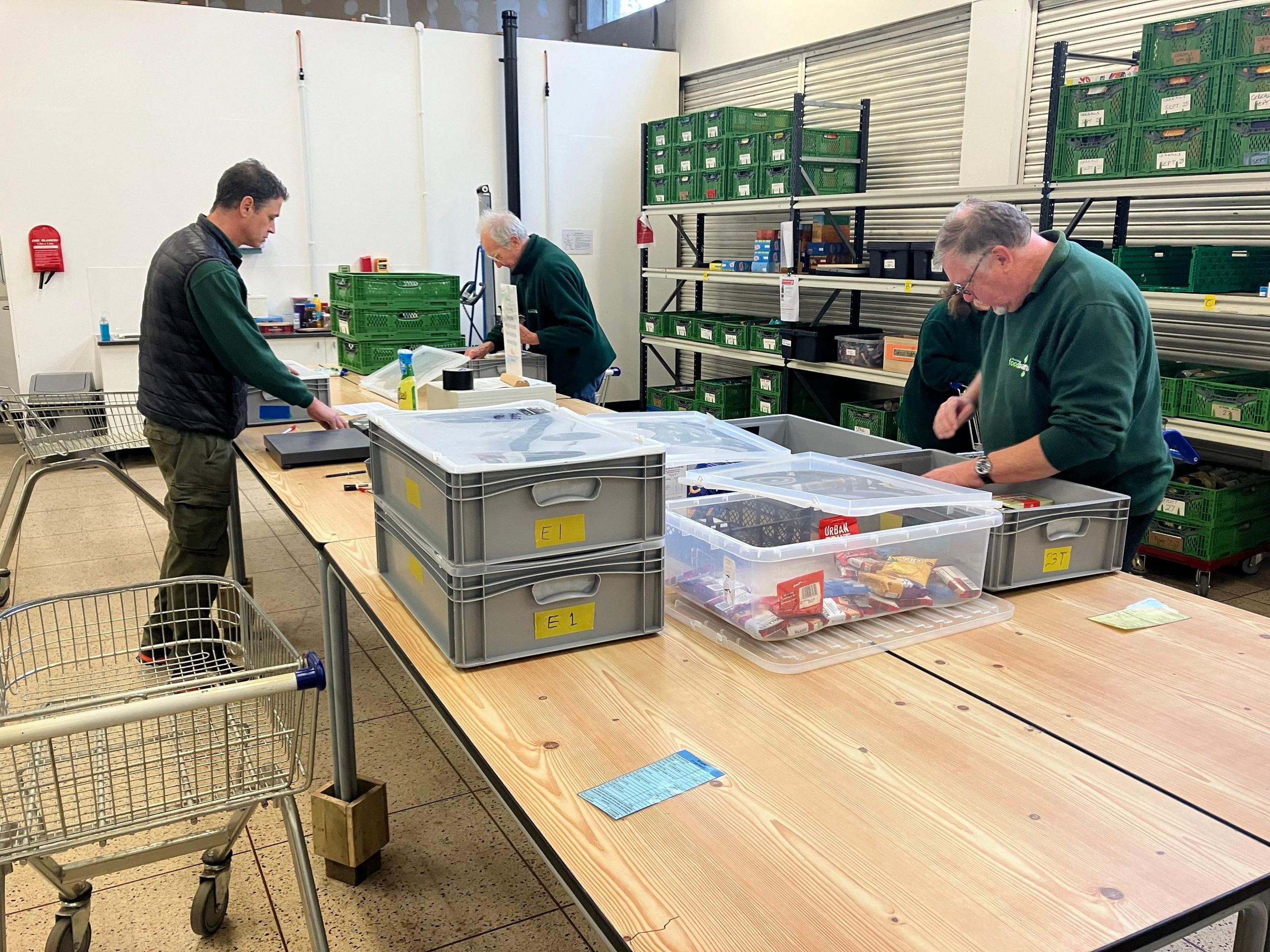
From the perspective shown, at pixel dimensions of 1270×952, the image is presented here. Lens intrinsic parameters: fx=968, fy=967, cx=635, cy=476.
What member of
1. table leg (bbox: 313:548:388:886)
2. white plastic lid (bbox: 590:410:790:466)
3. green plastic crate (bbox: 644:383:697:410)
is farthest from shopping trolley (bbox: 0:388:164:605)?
green plastic crate (bbox: 644:383:697:410)

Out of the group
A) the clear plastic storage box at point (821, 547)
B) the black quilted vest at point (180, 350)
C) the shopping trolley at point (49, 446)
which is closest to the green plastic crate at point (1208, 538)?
the clear plastic storage box at point (821, 547)

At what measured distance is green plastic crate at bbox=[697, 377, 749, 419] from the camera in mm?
6855

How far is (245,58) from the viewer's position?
673 cm

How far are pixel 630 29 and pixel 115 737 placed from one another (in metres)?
7.89

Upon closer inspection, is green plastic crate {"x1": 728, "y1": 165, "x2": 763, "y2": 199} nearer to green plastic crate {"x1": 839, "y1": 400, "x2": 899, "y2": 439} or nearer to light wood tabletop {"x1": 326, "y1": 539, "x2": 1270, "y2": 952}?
green plastic crate {"x1": 839, "y1": 400, "x2": 899, "y2": 439}

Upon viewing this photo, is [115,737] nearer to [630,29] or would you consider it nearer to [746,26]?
[746,26]

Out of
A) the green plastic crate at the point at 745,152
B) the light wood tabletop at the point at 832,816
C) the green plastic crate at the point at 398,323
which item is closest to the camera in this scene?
the light wood tabletop at the point at 832,816

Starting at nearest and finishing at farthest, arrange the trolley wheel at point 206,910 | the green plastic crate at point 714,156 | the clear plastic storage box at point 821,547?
the clear plastic storage box at point 821,547
the trolley wheel at point 206,910
the green plastic crate at point 714,156

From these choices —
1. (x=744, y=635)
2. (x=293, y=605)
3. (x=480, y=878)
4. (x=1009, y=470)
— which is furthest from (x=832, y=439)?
(x=293, y=605)

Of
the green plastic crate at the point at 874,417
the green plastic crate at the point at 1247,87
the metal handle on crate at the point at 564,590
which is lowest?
the green plastic crate at the point at 874,417

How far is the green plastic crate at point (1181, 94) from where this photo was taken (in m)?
3.63

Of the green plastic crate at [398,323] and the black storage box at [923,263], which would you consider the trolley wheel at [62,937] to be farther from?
the black storage box at [923,263]

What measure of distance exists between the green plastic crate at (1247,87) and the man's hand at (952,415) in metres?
1.77

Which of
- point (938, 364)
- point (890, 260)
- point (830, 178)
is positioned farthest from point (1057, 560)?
point (830, 178)
